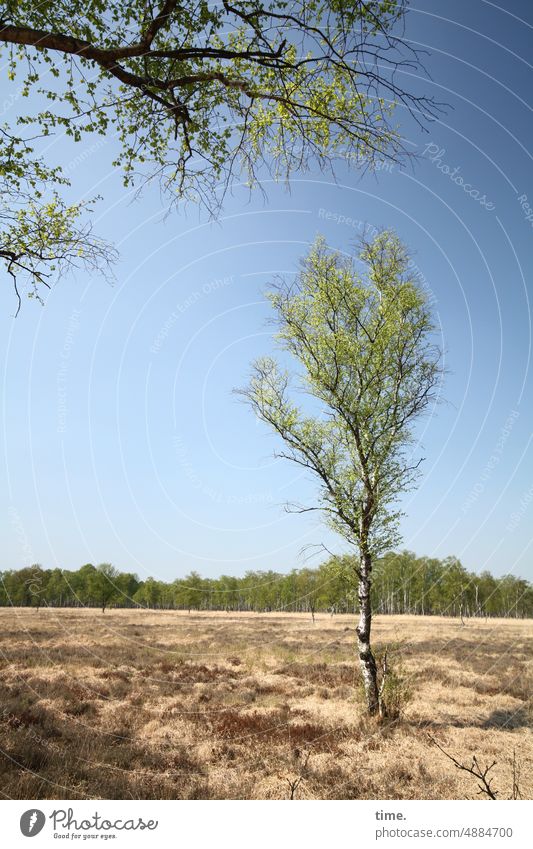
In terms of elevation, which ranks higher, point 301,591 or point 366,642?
point 366,642

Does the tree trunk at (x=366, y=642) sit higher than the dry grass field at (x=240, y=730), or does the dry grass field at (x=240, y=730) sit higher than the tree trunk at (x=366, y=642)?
the tree trunk at (x=366, y=642)

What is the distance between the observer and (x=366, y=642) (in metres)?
11.0

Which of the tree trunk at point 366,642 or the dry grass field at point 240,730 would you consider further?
the tree trunk at point 366,642

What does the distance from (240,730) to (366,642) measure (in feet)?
12.1

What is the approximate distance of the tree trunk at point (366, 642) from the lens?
1091 cm

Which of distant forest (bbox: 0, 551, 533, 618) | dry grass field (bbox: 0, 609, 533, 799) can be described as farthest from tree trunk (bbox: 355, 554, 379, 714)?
distant forest (bbox: 0, 551, 533, 618)
